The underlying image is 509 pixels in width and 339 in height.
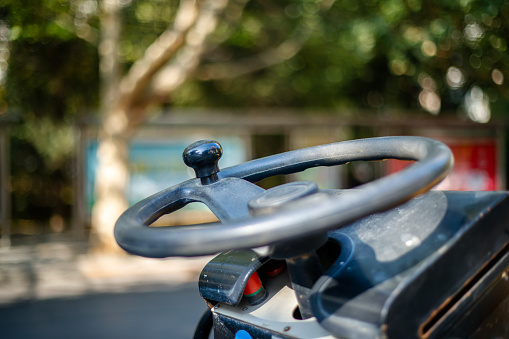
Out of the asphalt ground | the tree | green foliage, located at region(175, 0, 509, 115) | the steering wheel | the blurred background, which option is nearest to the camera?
the steering wheel

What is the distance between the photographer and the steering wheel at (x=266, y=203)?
69cm

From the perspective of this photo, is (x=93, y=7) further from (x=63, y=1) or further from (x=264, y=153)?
(x=264, y=153)

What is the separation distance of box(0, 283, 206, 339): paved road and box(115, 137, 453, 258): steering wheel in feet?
12.9

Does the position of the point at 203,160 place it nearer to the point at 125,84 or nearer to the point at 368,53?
the point at 125,84

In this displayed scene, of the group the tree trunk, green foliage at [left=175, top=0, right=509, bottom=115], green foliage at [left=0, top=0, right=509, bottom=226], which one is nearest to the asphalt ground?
the tree trunk

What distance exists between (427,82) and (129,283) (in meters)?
10.2

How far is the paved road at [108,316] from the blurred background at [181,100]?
3.7 inches

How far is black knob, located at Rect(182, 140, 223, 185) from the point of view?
3.46 ft

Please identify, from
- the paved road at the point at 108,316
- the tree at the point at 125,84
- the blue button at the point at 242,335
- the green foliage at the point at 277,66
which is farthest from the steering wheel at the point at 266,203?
the tree at the point at 125,84

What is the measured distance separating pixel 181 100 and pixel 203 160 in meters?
16.9

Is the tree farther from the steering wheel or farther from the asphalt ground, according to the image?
the steering wheel

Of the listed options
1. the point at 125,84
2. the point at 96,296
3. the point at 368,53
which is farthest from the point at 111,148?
the point at 368,53

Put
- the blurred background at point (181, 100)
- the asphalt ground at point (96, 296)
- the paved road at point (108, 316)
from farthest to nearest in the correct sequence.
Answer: the blurred background at point (181, 100)
the asphalt ground at point (96, 296)
the paved road at point (108, 316)

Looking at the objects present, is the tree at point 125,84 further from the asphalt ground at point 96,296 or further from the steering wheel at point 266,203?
the steering wheel at point 266,203
